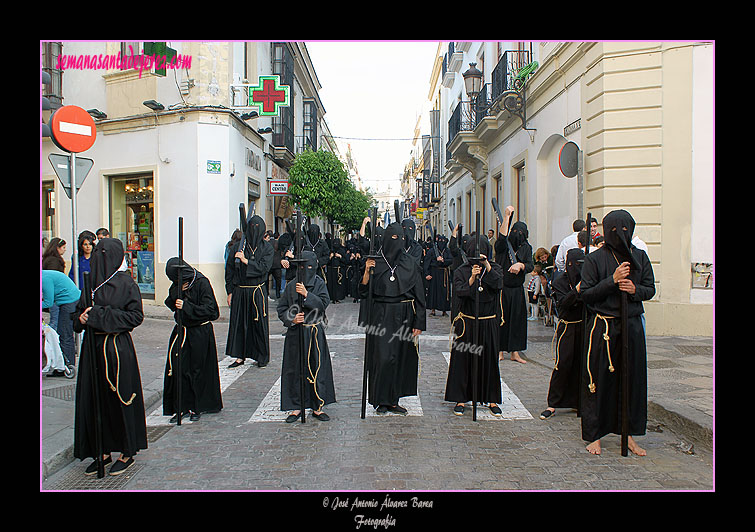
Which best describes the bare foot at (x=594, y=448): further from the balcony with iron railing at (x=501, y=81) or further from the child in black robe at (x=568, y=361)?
the balcony with iron railing at (x=501, y=81)

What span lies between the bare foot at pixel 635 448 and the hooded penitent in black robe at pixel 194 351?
13.7 feet

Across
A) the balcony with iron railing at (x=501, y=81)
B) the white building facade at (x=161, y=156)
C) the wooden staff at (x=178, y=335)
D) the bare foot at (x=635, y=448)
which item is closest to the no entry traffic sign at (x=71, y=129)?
the wooden staff at (x=178, y=335)

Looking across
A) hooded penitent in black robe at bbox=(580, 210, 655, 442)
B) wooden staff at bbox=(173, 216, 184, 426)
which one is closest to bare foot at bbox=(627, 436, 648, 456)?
hooded penitent in black robe at bbox=(580, 210, 655, 442)

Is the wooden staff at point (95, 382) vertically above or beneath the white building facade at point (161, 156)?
beneath

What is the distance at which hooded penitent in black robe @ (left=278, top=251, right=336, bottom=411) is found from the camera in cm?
592

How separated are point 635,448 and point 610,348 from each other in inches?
36.1

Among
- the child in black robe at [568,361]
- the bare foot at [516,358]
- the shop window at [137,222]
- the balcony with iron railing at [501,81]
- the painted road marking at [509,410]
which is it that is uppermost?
the balcony with iron railing at [501,81]

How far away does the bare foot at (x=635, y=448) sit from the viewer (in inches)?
191

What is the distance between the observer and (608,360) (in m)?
4.84

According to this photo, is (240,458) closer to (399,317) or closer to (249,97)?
(399,317)

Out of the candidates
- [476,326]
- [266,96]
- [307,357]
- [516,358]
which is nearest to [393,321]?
[476,326]

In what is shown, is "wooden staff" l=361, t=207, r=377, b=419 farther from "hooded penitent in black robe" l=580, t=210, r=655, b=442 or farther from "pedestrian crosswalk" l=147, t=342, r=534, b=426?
"hooded penitent in black robe" l=580, t=210, r=655, b=442

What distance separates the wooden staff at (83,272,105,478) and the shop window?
35.8ft
